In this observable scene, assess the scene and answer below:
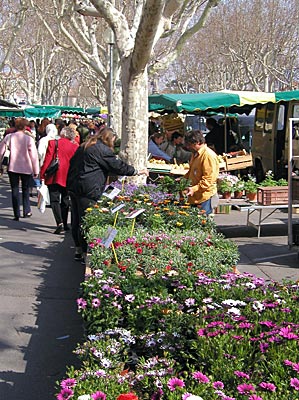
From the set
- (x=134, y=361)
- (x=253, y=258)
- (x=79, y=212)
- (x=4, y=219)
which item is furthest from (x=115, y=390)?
(x=4, y=219)

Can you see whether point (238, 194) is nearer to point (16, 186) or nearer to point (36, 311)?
point (16, 186)

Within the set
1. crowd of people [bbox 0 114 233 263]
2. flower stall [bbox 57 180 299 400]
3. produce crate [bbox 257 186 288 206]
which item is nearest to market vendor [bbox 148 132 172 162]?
crowd of people [bbox 0 114 233 263]

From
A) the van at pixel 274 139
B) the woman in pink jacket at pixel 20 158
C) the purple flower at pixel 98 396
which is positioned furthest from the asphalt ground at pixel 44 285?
the van at pixel 274 139

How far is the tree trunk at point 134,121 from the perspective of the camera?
34.3ft

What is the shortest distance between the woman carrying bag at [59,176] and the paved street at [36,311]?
374 millimetres

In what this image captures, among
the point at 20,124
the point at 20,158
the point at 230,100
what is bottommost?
the point at 20,158

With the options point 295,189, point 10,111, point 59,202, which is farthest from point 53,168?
point 10,111

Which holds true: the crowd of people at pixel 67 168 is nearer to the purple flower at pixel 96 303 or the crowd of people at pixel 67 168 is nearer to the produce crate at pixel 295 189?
the produce crate at pixel 295 189

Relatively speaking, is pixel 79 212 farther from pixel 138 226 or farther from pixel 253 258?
pixel 253 258

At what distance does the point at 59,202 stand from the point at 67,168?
555 millimetres

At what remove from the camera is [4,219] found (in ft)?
38.9

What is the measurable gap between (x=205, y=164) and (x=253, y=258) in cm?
165

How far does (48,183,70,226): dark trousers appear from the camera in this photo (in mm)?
10438

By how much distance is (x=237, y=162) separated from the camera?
546 inches
